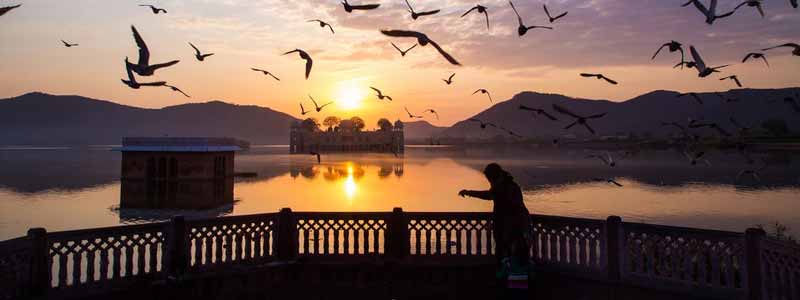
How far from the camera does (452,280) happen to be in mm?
10469

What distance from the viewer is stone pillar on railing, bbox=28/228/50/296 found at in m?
8.05

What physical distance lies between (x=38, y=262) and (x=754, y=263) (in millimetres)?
11652

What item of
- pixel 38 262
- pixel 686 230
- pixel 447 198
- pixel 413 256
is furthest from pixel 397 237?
pixel 447 198

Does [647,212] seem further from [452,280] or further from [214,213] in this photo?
[452,280]

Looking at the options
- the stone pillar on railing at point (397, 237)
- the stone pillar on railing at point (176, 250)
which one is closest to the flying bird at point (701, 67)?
the stone pillar on railing at point (397, 237)

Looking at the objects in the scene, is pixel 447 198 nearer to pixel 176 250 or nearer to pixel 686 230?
pixel 686 230

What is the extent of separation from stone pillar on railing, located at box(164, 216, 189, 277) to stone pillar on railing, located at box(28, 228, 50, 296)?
1.87 meters

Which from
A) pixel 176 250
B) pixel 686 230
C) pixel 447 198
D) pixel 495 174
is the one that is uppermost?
pixel 495 174

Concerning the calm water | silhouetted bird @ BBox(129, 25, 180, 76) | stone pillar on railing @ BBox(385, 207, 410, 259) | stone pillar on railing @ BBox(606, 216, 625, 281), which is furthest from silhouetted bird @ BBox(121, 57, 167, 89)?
the calm water

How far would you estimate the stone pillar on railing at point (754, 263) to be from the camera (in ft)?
26.8

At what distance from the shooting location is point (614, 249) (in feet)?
30.9

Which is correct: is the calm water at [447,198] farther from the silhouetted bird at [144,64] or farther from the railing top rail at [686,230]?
the silhouetted bird at [144,64]

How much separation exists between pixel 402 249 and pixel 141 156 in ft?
167

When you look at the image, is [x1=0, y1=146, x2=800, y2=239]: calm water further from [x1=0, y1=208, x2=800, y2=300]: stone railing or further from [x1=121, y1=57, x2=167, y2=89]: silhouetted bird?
[x1=121, y1=57, x2=167, y2=89]: silhouetted bird
